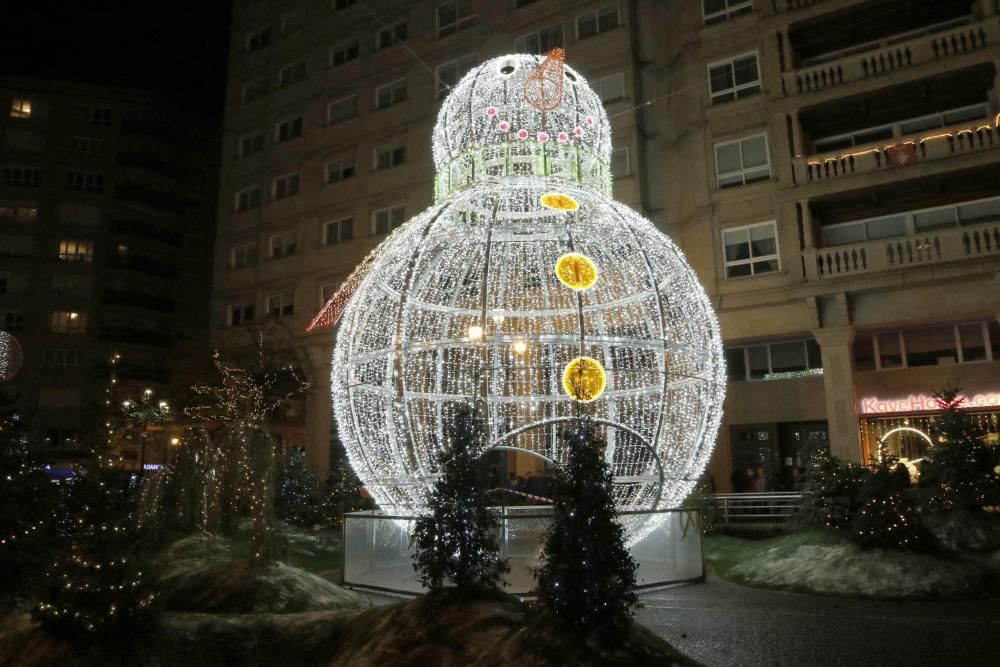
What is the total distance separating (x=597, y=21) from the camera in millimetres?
25297

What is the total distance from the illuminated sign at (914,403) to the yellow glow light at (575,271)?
13.6 metres

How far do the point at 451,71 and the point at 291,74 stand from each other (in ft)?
29.4

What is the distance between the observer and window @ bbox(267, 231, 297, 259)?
3073cm

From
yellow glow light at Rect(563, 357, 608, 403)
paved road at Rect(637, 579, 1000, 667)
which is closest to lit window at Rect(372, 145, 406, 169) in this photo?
yellow glow light at Rect(563, 357, 608, 403)

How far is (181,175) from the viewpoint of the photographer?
51.3 meters

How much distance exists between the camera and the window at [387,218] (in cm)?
2794

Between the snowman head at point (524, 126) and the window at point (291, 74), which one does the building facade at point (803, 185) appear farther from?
the snowman head at point (524, 126)

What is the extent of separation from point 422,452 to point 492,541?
3755 mm

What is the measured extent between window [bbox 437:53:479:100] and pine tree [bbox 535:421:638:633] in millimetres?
24061

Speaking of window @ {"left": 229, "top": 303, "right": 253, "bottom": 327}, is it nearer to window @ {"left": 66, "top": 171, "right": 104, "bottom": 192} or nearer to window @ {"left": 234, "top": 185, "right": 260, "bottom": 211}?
window @ {"left": 234, "top": 185, "right": 260, "bottom": 211}

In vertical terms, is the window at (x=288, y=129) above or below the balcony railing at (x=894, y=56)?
above

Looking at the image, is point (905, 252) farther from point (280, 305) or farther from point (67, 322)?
point (67, 322)

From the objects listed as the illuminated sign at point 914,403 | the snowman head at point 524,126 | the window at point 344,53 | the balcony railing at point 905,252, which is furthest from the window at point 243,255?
the illuminated sign at point 914,403

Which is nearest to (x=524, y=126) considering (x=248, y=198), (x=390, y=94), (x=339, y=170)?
(x=390, y=94)
